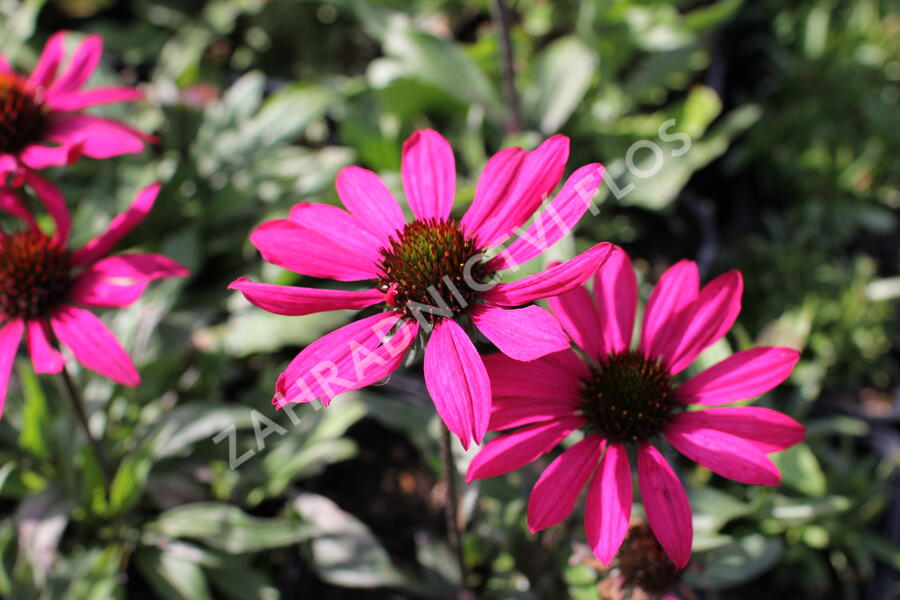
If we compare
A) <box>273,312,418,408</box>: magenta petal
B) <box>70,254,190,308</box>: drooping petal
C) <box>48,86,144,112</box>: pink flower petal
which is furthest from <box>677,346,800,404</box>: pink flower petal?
<box>48,86,144,112</box>: pink flower petal

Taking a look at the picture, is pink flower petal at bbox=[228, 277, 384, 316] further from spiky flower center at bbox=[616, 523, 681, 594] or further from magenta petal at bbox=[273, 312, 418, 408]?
spiky flower center at bbox=[616, 523, 681, 594]

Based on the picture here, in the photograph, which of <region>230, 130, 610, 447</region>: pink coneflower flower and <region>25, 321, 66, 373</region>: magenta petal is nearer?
<region>230, 130, 610, 447</region>: pink coneflower flower

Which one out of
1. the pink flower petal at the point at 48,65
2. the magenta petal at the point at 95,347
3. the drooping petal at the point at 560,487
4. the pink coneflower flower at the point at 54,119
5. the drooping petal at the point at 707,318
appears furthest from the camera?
the pink flower petal at the point at 48,65

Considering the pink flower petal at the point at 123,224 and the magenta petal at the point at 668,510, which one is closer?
the magenta petal at the point at 668,510

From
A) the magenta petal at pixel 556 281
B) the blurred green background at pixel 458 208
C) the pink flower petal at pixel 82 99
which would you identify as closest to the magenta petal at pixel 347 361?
the magenta petal at pixel 556 281

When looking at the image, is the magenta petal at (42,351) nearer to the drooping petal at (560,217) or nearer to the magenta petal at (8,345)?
the magenta petal at (8,345)

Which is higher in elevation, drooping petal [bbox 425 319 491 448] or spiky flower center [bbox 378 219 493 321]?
spiky flower center [bbox 378 219 493 321]

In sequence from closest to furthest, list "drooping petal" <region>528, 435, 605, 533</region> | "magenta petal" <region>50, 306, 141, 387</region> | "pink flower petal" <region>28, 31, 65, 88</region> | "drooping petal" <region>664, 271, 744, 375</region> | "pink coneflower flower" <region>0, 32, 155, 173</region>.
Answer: "drooping petal" <region>528, 435, 605, 533</region> < "drooping petal" <region>664, 271, 744, 375</region> < "magenta petal" <region>50, 306, 141, 387</region> < "pink coneflower flower" <region>0, 32, 155, 173</region> < "pink flower petal" <region>28, 31, 65, 88</region>

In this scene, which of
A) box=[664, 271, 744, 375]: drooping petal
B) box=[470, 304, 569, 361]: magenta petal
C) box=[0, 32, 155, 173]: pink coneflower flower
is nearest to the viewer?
box=[470, 304, 569, 361]: magenta petal
